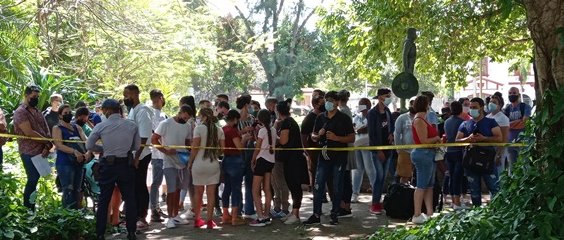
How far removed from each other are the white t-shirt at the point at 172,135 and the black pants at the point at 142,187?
0.42m

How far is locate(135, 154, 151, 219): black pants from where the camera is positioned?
33.6 feet

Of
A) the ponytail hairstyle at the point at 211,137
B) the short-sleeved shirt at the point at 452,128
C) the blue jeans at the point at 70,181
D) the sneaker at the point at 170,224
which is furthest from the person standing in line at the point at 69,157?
the short-sleeved shirt at the point at 452,128

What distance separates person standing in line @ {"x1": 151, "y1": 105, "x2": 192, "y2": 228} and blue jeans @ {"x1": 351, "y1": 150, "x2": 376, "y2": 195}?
9.67ft

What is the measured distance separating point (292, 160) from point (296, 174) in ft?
0.69

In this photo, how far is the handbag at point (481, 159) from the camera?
34.1 ft

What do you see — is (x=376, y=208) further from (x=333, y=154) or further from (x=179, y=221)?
(x=179, y=221)

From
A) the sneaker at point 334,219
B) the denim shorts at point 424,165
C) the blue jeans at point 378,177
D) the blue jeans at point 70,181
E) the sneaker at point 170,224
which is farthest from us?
the blue jeans at point 378,177

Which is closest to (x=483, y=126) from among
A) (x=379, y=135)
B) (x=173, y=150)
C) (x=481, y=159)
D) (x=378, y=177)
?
(x=481, y=159)

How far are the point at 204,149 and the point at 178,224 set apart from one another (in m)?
1.31

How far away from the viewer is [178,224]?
11.0 metres

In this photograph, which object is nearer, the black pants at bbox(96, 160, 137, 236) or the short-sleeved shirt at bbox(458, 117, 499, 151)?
the black pants at bbox(96, 160, 137, 236)

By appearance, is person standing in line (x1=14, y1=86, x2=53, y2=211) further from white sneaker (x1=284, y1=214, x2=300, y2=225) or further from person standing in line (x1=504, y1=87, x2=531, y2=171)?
person standing in line (x1=504, y1=87, x2=531, y2=171)

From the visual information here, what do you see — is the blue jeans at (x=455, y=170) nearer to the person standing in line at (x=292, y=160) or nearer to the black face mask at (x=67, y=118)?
the person standing in line at (x=292, y=160)

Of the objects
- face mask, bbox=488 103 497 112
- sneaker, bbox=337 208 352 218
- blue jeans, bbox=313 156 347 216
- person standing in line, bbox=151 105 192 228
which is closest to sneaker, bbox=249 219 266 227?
blue jeans, bbox=313 156 347 216
